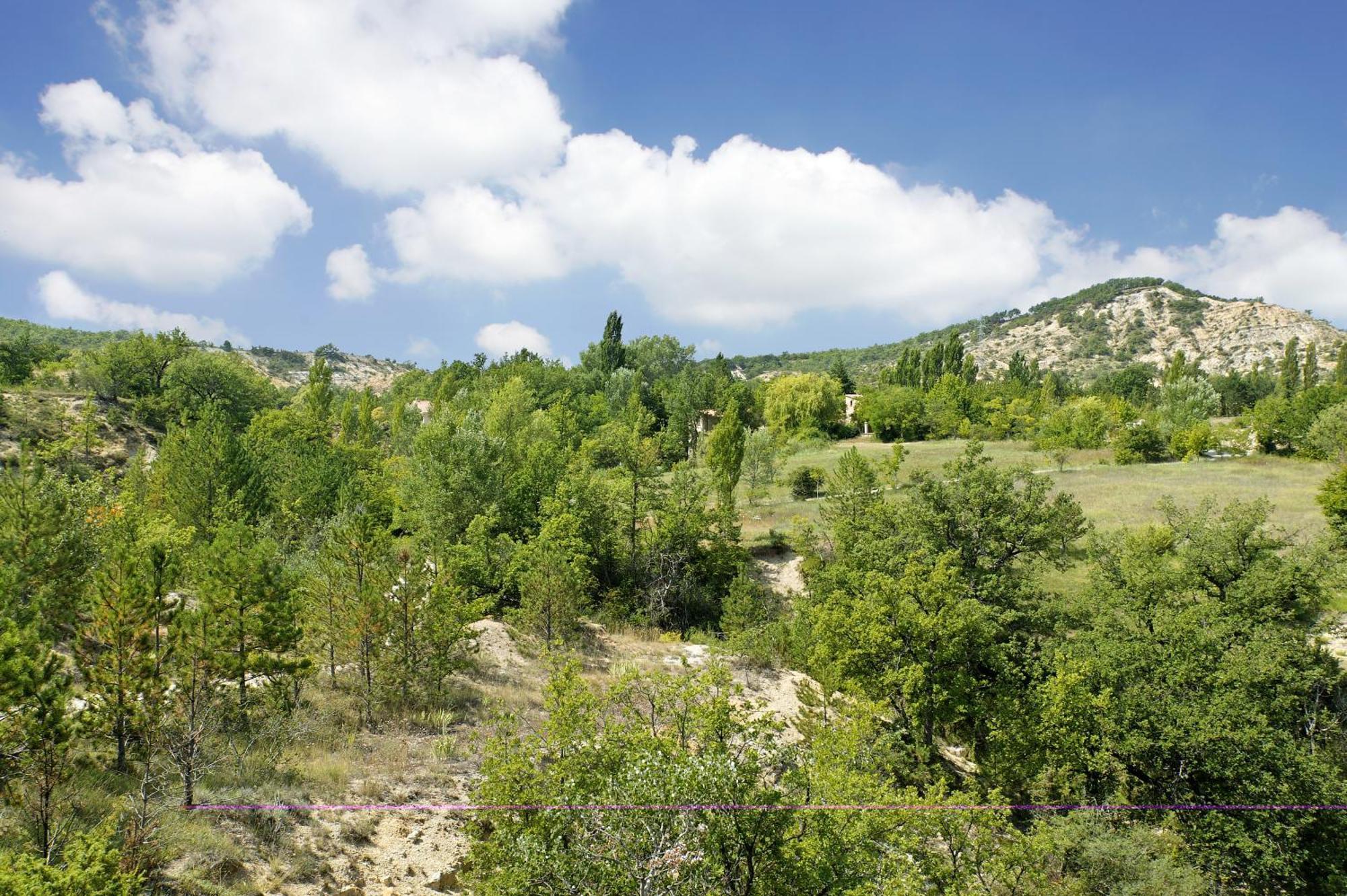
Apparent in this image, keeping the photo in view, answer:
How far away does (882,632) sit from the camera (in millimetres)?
17109

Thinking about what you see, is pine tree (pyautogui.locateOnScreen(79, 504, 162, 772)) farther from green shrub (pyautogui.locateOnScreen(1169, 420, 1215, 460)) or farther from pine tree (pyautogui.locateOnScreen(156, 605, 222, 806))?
green shrub (pyautogui.locateOnScreen(1169, 420, 1215, 460))

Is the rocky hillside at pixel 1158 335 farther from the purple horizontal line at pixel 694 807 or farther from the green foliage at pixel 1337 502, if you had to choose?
the purple horizontal line at pixel 694 807

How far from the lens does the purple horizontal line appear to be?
7207 mm

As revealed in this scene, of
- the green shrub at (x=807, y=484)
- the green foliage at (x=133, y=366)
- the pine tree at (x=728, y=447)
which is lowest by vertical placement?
the green shrub at (x=807, y=484)

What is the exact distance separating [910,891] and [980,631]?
1162 centimetres

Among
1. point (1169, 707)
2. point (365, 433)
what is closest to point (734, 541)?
point (1169, 707)

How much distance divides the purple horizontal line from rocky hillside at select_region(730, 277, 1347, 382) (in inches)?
4720

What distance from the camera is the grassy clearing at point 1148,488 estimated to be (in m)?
34.4

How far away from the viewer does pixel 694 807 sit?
7109mm

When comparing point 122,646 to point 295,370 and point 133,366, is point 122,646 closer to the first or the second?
point 133,366

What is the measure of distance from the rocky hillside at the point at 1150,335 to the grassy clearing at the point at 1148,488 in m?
83.8

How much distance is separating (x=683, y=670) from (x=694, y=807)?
1484 cm

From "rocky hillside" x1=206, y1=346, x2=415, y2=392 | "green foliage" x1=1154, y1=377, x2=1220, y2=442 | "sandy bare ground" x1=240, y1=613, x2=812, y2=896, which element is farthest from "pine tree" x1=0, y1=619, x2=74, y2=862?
"rocky hillside" x1=206, y1=346, x2=415, y2=392

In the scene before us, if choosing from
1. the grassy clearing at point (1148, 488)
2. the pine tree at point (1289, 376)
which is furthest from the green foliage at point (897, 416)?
the pine tree at point (1289, 376)
